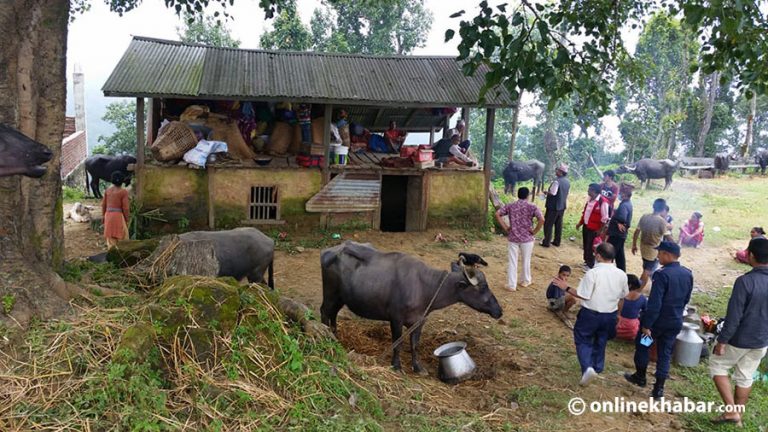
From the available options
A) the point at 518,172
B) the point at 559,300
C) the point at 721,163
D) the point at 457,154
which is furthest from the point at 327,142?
the point at 721,163

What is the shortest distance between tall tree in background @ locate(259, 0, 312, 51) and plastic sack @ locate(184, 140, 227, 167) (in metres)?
12.3

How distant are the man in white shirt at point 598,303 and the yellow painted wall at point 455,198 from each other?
7.37 metres

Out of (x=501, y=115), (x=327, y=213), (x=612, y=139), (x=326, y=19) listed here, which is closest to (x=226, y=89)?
(x=327, y=213)

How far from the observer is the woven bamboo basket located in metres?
11.6

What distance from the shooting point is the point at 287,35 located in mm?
22906

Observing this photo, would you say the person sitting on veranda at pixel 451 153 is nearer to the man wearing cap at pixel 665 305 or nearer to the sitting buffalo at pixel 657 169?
the man wearing cap at pixel 665 305

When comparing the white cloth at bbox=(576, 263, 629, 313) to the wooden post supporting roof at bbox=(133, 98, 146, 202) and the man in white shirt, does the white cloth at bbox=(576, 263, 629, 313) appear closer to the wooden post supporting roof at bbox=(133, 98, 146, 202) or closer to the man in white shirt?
the man in white shirt

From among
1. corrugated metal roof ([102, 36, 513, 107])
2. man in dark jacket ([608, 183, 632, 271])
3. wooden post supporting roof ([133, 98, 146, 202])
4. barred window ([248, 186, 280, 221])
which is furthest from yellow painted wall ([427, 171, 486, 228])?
wooden post supporting roof ([133, 98, 146, 202])

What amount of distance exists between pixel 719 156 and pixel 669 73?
7.31 m

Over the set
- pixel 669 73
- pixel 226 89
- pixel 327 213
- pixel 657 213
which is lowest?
pixel 327 213

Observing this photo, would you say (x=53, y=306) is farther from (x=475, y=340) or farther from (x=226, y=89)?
(x=226, y=89)

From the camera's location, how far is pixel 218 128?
41.1ft

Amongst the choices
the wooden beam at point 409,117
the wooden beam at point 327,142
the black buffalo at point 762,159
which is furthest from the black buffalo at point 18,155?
the black buffalo at point 762,159

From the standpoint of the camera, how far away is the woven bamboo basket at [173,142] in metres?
11.6
